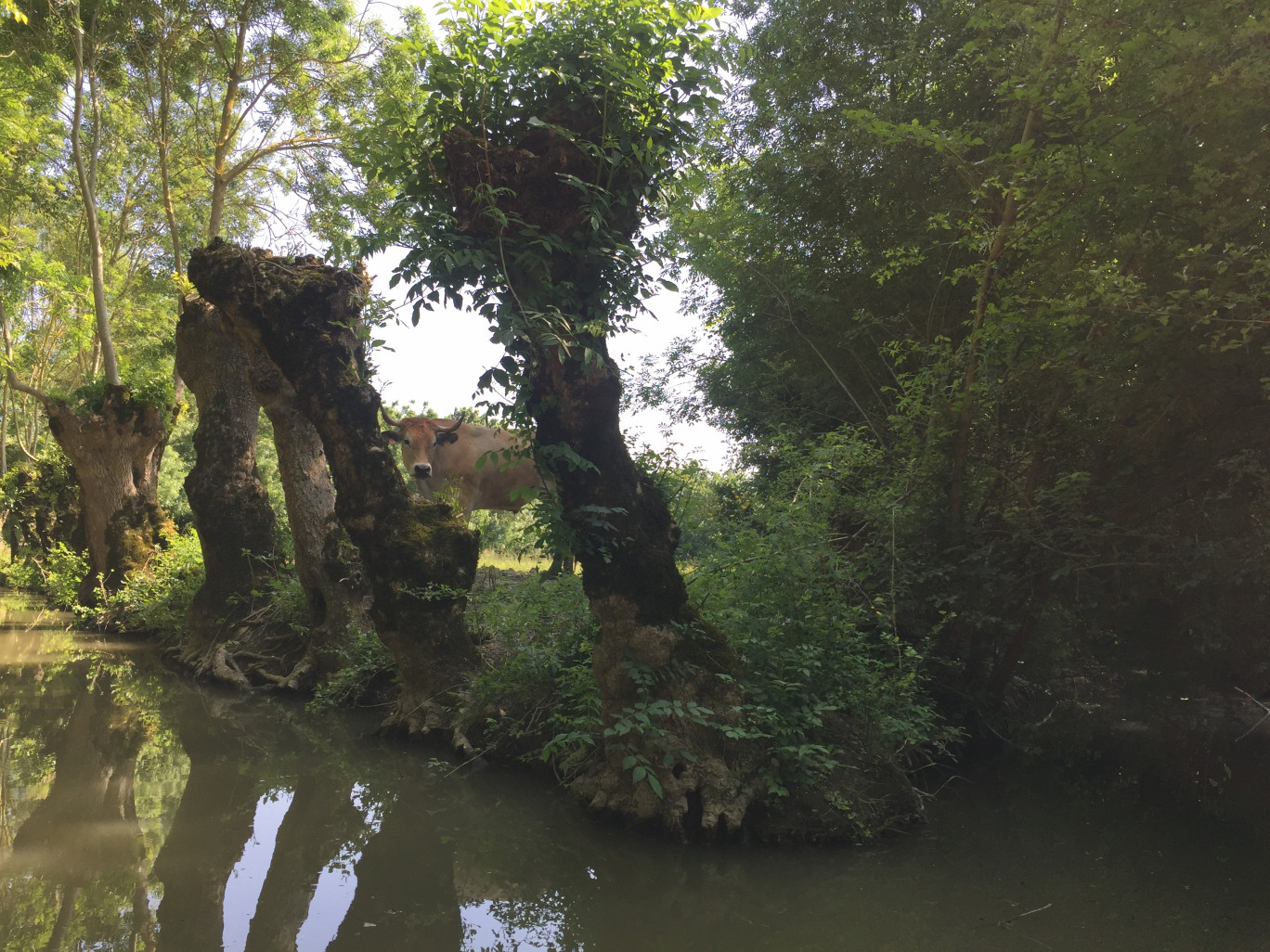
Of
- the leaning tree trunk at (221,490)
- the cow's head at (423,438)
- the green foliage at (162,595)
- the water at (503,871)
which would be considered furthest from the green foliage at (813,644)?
the cow's head at (423,438)

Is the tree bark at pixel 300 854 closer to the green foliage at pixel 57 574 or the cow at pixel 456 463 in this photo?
the cow at pixel 456 463

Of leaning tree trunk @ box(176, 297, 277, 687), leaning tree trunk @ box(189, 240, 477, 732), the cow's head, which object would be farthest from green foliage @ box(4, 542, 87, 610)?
leaning tree trunk @ box(189, 240, 477, 732)

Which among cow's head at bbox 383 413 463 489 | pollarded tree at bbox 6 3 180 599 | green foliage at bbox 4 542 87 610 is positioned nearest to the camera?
pollarded tree at bbox 6 3 180 599

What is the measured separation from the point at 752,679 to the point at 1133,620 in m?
3.28

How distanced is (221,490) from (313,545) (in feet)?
7.49

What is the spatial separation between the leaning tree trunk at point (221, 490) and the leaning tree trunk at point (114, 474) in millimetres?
2424

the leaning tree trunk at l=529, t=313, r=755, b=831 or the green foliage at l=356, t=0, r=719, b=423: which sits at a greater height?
the green foliage at l=356, t=0, r=719, b=423

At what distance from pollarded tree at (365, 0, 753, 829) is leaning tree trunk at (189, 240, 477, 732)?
1.70 metres

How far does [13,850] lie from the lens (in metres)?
3.67

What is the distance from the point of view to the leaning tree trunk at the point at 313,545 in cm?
752

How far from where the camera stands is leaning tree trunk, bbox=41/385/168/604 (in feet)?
37.2

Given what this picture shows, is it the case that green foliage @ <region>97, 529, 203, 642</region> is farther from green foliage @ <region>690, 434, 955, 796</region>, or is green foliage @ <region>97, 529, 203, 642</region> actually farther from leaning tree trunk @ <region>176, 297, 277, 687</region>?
green foliage @ <region>690, 434, 955, 796</region>

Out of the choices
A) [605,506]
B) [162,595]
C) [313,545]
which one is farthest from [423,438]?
[605,506]

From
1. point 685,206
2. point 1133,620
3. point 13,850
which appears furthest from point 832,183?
point 13,850
